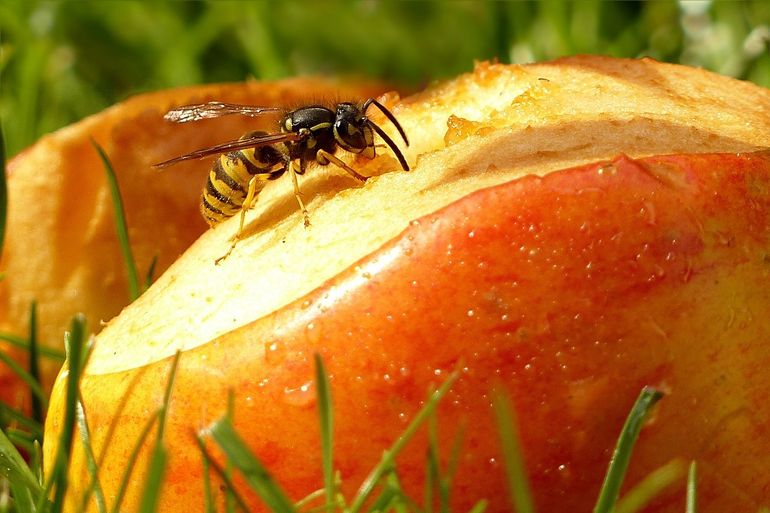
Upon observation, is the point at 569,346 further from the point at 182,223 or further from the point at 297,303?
the point at 182,223

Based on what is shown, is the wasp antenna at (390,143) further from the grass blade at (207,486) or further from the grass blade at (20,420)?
the grass blade at (20,420)

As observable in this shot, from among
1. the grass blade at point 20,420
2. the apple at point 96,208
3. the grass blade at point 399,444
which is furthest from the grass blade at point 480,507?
the apple at point 96,208

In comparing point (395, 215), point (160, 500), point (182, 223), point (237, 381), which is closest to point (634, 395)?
point (395, 215)

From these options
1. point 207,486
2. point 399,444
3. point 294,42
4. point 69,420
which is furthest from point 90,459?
point 294,42

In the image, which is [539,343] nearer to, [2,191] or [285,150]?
[285,150]

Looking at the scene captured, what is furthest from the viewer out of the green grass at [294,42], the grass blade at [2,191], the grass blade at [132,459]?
the green grass at [294,42]

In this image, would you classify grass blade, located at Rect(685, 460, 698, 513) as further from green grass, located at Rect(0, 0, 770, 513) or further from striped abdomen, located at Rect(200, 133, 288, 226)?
green grass, located at Rect(0, 0, 770, 513)
